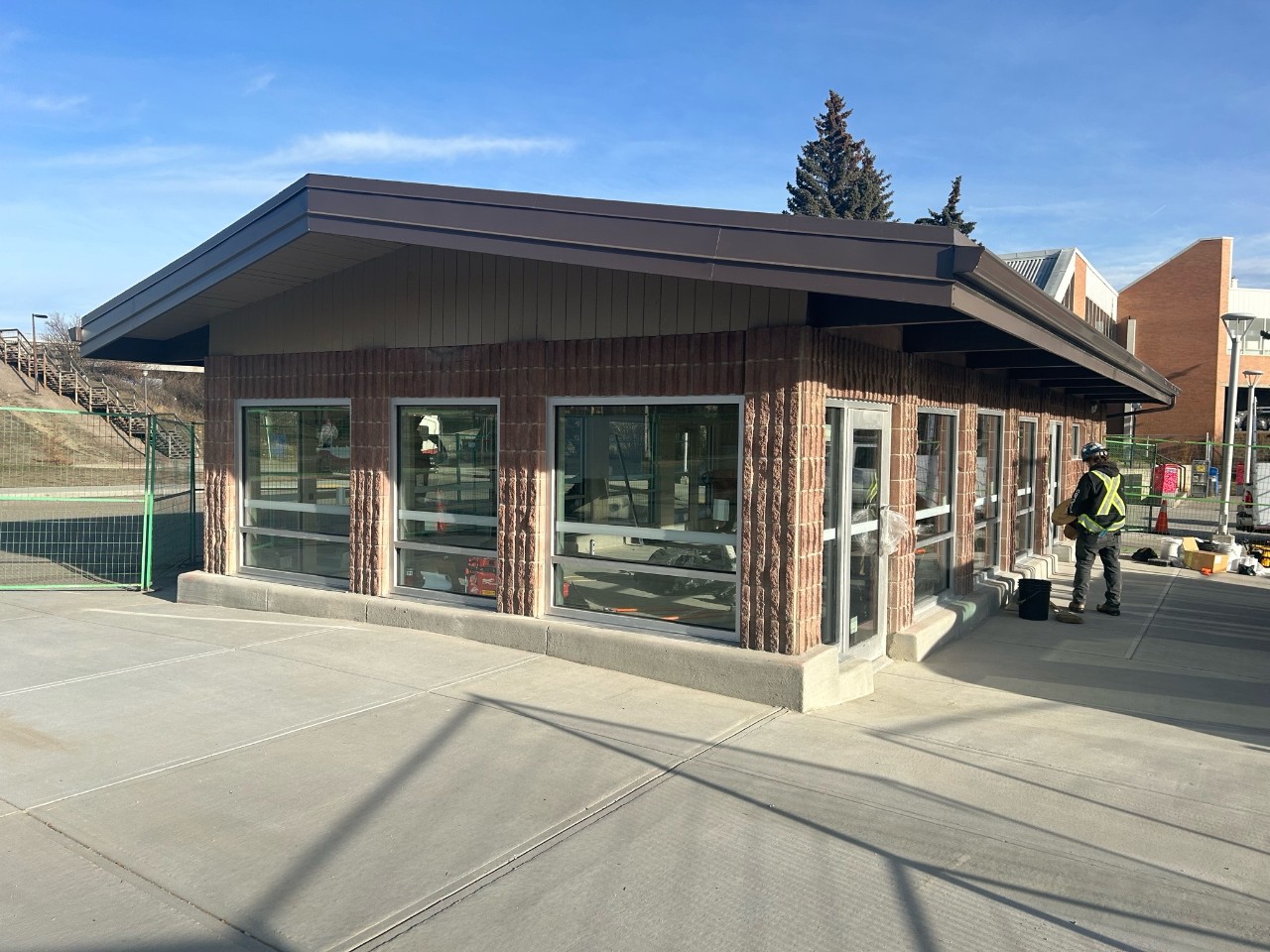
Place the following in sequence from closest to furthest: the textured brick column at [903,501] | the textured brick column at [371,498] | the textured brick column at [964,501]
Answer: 1. the textured brick column at [903,501]
2. the textured brick column at [371,498]
3. the textured brick column at [964,501]

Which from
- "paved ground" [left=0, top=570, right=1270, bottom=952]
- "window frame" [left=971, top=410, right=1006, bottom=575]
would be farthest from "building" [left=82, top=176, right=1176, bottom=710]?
"paved ground" [left=0, top=570, right=1270, bottom=952]

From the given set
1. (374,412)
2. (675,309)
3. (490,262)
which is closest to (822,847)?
(675,309)

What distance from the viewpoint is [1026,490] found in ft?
41.9

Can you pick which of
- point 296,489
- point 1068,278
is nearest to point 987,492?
point 296,489

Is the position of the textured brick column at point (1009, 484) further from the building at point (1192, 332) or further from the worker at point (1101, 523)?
the building at point (1192, 332)

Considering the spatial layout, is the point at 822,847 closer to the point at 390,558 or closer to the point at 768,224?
the point at 768,224

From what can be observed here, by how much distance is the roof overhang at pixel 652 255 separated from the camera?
17.4 feet

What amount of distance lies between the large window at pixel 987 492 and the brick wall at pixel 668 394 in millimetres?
377

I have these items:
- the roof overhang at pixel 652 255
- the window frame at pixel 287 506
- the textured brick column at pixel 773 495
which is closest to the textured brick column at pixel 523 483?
the roof overhang at pixel 652 255

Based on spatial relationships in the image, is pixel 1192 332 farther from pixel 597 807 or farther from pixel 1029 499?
pixel 597 807

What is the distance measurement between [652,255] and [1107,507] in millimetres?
6699

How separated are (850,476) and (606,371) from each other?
1.94 metres

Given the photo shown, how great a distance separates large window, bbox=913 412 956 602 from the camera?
28.5 ft

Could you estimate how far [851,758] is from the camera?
539cm
